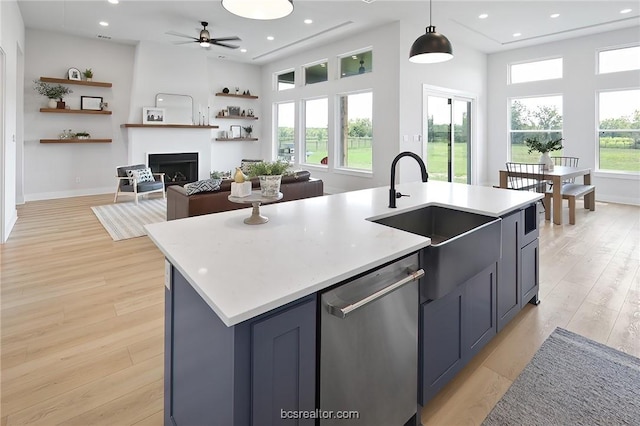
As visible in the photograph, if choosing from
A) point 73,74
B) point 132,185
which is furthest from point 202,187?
point 73,74

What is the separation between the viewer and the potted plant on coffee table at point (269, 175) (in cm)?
169

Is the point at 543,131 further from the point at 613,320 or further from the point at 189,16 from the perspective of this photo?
the point at 189,16

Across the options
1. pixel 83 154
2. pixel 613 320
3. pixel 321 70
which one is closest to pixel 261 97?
pixel 321 70

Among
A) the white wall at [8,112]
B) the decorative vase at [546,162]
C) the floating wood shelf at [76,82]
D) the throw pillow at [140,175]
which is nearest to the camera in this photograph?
the white wall at [8,112]

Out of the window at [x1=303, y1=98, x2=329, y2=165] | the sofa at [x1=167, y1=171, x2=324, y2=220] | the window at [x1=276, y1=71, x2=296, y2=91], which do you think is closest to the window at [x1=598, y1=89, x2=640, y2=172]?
the window at [x1=303, y1=98, x2=329, y2=165]

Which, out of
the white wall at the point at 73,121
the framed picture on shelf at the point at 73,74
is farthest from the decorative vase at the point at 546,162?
the framed picture on shelf at the point at 73,74

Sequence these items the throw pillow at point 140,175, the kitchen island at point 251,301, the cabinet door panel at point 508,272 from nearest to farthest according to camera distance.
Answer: the kitchen island at point 251,301
the cabinet door panel at point 508,272
the throw pillow at point 140,175

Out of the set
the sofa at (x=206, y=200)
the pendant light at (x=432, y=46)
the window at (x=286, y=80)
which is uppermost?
the window at (x=286, y=80)

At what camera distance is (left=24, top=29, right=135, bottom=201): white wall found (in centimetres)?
690

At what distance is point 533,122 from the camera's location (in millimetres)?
7746

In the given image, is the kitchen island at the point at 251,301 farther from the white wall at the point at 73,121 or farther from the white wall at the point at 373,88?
the white wall at the point at 73,121

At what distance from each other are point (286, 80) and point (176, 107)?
9.09 feet

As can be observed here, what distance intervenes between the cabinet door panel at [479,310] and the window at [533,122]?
6.93 meters

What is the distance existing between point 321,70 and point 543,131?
4.98 m
